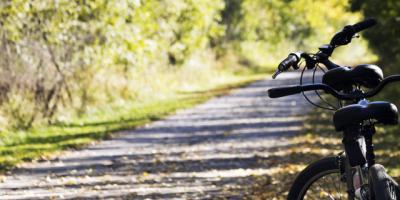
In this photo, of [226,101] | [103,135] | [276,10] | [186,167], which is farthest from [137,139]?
[276,10]

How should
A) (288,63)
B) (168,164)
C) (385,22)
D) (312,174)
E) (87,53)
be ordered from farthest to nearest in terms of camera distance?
(385,22) → (87,53) → (168,164) → (312,174) → (288,63)

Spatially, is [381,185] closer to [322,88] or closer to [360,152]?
[360,152]

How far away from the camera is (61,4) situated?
13.5 m

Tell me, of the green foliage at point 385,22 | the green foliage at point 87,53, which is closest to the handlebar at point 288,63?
the green foliage at point 87,53

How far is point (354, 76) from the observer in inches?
144

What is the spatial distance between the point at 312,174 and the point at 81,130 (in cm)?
993

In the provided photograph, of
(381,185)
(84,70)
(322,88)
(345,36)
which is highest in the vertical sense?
(84,70)

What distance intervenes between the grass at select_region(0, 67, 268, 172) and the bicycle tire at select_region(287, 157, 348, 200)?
646 centimetres

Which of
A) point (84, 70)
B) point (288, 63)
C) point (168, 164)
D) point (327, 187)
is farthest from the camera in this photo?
point (84, 70)

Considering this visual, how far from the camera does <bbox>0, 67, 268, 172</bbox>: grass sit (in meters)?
10.9

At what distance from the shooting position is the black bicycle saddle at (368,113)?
339 cm

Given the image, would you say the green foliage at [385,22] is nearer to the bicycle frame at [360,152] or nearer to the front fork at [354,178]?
the front fork at [354,178]

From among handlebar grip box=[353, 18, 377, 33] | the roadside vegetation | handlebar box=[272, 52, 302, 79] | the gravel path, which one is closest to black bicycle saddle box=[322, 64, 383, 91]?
handlebar box=[272, 52, 302, 79]

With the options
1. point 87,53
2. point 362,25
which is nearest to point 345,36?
point 362,25
